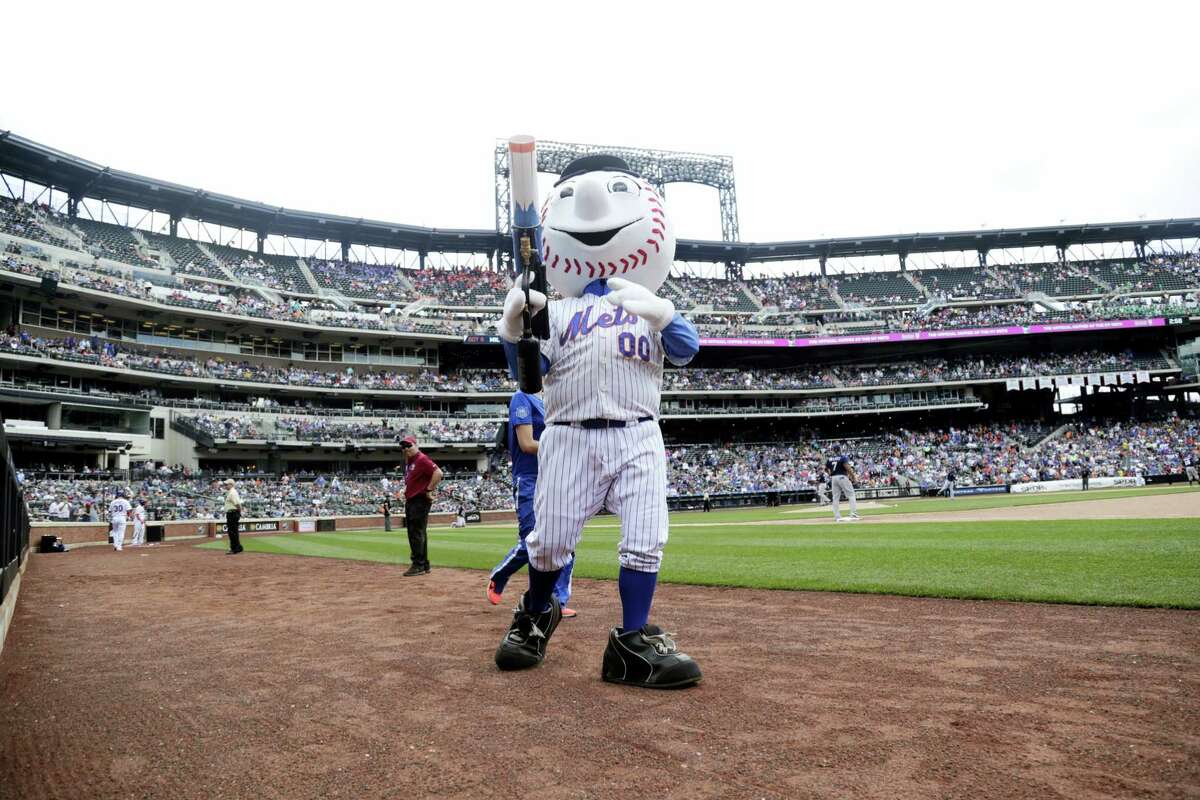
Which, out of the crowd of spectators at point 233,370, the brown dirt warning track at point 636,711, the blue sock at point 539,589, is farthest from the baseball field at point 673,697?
the crowd of spectators at point 233,370

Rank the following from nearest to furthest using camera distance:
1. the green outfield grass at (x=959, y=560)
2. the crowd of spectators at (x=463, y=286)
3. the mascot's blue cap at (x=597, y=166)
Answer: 1. the mascot's blue cap at (x=597, y=166)
2. the green outfield grass at (x=959, y=560)
3. the crowd of spectators at (x=463, y=286)

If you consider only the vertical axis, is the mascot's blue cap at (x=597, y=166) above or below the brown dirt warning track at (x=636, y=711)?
above

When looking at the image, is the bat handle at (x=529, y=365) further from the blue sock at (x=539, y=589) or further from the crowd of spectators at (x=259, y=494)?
the crowd of spectators at (x=259, y=494)

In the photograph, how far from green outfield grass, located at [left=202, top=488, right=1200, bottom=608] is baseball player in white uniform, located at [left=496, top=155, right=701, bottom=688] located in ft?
9.74

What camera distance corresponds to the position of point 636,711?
276 centimetres

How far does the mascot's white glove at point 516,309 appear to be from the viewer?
3.47 m

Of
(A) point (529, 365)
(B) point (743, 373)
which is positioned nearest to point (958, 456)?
(B) point (743, 373)

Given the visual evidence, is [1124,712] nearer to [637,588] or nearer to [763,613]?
[637,588]

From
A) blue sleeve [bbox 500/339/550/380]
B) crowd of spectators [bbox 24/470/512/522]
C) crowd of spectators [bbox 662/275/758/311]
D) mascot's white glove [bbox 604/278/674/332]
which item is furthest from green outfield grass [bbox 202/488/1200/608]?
crowd of spectators [bbox 662/275/758/311]

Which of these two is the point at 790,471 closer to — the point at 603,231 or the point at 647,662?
the point at 603,231

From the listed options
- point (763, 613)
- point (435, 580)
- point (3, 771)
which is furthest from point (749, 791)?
point (435, 580)

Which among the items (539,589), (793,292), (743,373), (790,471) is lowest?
(539,589)

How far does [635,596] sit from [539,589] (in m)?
0.59

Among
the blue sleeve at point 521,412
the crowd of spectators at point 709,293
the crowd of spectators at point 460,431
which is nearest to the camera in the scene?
the blue sleeve at point 521,412
